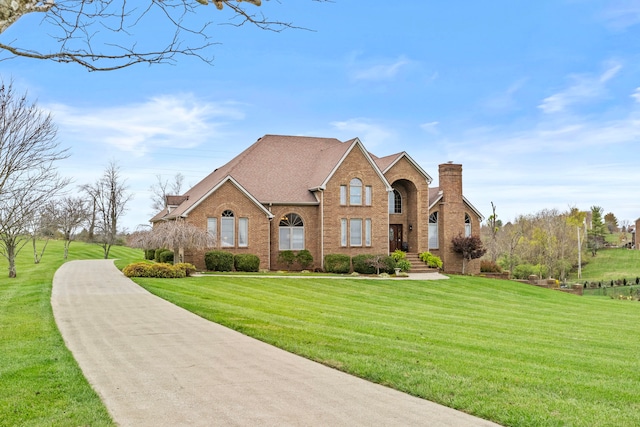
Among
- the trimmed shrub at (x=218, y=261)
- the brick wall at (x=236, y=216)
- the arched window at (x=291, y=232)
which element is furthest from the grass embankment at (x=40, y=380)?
the arched window at (x=291, y=232)

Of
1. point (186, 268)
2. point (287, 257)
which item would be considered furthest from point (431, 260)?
point (186, 268)

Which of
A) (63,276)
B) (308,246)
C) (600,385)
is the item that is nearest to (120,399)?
(600,385)

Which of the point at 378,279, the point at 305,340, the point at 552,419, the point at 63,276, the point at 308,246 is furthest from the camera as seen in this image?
the point at 308,246

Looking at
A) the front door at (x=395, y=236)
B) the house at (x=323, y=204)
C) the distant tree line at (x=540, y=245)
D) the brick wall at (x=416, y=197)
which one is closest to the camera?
the house at (x=323, y=204)

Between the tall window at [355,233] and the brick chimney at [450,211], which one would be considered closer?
the tall window at [355,233]

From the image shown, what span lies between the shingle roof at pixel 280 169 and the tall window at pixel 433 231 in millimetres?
8347

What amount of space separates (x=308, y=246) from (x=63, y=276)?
1403cm

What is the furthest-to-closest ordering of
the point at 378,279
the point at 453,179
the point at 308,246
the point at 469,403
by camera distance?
1. the point at 453,179
2. the point at 308,246
3. the point at 378,279
4. the point at 469,403

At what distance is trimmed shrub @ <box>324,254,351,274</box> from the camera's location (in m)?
34.5

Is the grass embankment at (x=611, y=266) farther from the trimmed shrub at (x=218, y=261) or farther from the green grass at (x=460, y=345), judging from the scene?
the green grass at (x=460, y=345)

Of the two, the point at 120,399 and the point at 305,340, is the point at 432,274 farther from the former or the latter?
the point at 120,399

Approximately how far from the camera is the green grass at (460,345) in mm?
7473

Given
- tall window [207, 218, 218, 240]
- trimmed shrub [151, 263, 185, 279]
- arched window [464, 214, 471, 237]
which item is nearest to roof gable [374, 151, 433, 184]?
arched window [464, 214, 471, 237]

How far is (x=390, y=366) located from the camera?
9.13 metres
